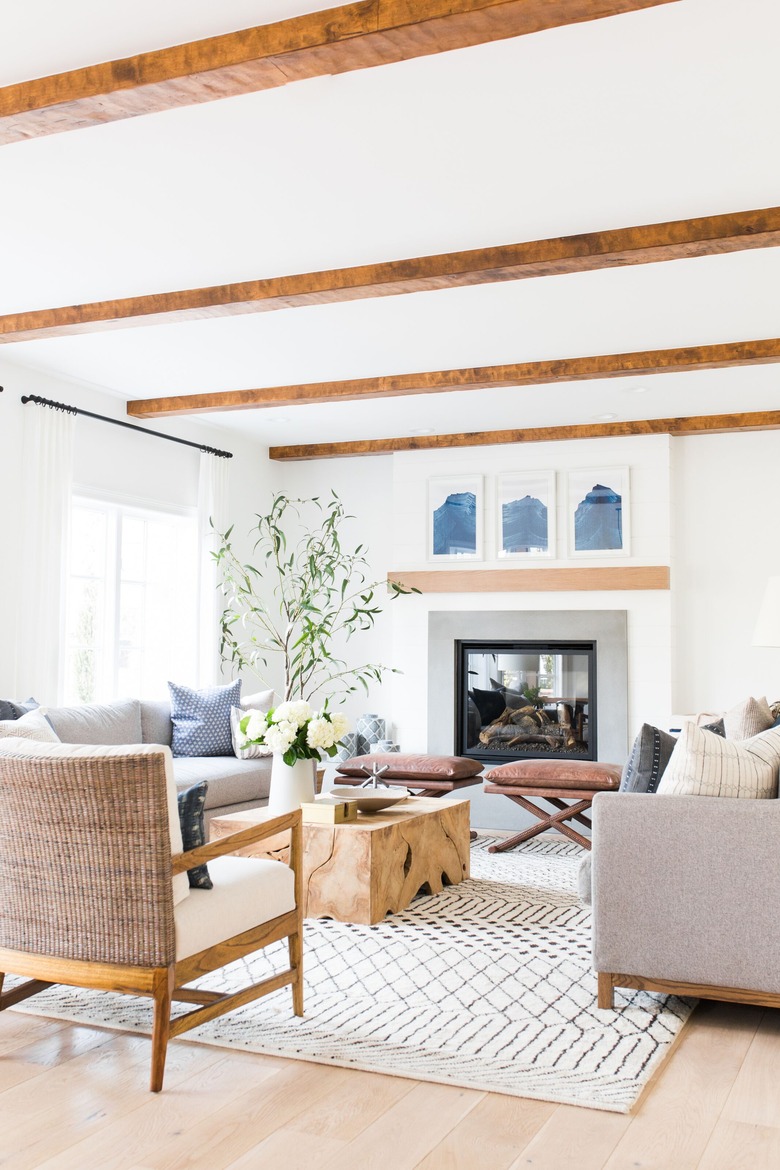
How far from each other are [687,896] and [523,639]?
421cm

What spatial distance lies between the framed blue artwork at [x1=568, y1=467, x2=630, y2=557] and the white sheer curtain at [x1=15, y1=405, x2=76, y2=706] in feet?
10.8

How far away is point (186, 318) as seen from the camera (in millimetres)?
4586

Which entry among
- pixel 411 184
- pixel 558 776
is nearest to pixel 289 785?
pixel 558 776

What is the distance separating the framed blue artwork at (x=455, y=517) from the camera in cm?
743

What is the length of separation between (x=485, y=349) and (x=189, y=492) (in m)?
2.62

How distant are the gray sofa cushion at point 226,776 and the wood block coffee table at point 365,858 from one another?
89cm

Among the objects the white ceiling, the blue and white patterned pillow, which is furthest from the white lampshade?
the blue and white patterned pillow

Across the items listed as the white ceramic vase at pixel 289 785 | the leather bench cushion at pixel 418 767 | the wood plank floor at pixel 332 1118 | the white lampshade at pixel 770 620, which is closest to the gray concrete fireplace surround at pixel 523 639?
the leather bench cushion at pixel 418 767

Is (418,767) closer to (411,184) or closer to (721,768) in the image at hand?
(721,768)

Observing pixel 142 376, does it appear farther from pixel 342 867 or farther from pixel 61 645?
pixel 342 867

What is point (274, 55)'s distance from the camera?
2480 mm

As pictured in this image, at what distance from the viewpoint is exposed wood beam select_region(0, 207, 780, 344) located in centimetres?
370

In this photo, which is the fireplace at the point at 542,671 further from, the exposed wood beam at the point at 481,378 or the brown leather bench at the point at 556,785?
the exposed wood beam at the point at 481,378

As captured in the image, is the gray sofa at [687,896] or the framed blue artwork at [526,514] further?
the framed blue artwork at [526,514]
